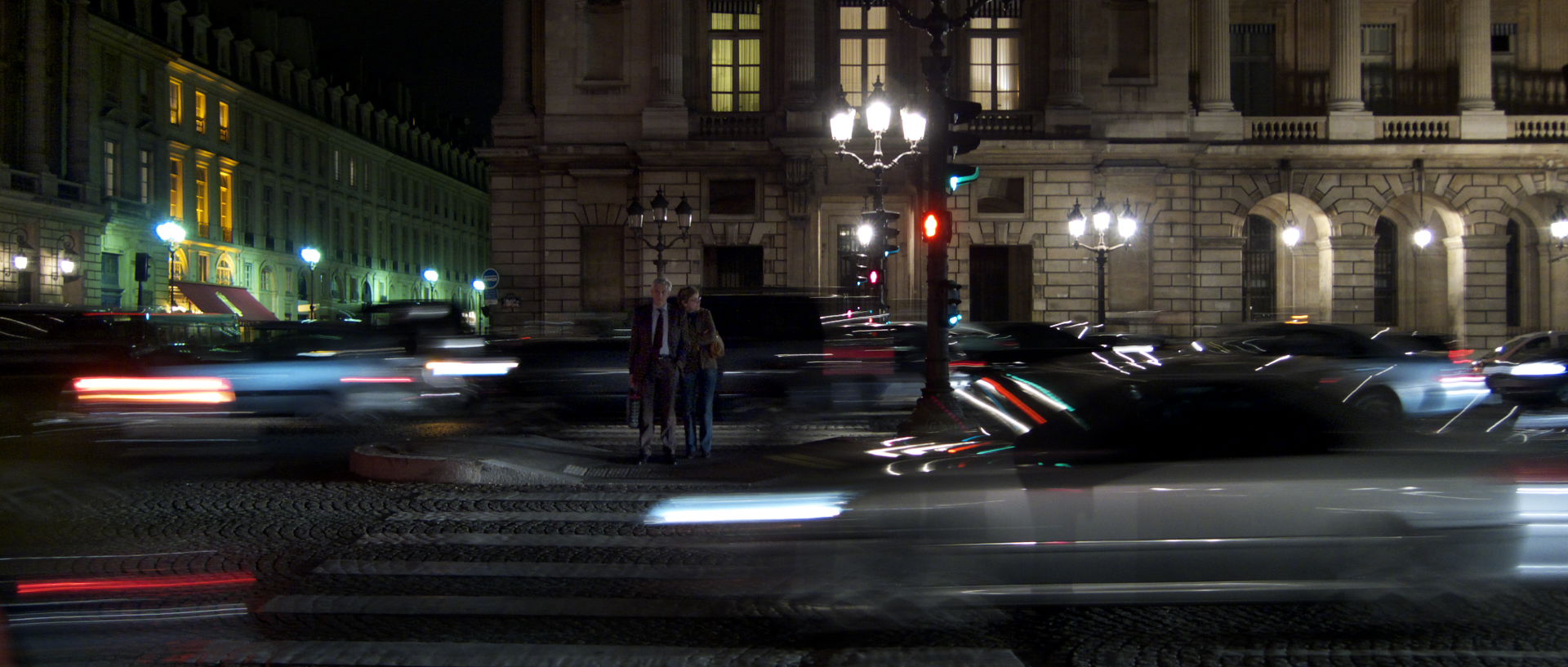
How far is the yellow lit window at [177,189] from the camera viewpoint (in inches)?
2035

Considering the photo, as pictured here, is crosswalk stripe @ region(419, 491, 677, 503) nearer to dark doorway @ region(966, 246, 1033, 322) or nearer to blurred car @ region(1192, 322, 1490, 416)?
blurred car @ region(1192, 322, 1490, 416)

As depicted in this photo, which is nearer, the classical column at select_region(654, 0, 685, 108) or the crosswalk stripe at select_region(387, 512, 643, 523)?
the crosswalk stripe at select_region(387, 512, 643, 523)

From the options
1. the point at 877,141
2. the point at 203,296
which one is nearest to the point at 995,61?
the point at 877,141

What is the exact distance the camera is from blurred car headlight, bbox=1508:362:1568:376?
2191cm

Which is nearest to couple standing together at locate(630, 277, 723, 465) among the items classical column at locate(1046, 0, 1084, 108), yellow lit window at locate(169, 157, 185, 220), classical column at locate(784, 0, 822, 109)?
classical column at locate(784, 0, 822, 109)

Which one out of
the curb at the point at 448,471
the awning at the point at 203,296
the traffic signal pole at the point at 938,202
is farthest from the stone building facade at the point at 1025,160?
the curb at the point at 448,471

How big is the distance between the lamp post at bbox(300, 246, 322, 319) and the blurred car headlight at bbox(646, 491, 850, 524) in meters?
46.7

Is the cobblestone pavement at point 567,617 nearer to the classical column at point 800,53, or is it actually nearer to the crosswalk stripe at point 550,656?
the crosswalk stripe at point 550,656

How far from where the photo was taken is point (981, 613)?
6066mm

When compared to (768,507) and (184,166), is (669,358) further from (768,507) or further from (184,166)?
(184,166)

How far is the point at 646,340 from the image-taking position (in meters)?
12.0

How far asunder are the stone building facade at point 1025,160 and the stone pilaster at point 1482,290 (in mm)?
73

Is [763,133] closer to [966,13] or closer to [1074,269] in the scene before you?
[1074,269]

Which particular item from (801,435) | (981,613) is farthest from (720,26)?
(981,613)
